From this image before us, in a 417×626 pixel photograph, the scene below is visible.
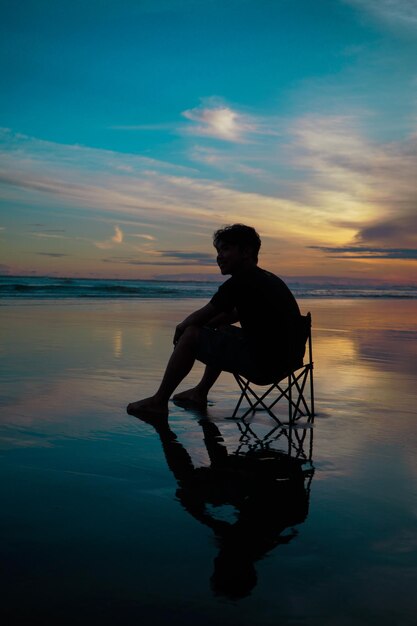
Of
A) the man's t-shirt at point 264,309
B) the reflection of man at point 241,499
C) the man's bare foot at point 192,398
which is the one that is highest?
the man's t-shirt at point 264,309

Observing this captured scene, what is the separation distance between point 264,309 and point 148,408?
4.26ft

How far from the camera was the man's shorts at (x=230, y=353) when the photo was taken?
203 inches

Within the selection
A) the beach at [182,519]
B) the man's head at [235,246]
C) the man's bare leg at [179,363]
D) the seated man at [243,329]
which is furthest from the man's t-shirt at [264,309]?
the beach at [182,519]

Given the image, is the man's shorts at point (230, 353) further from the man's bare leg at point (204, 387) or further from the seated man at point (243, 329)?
the man's bare leg at point (204, 387)

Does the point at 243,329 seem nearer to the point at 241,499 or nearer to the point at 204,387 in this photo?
the point at 204,387

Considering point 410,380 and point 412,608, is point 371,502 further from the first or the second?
point 410,380

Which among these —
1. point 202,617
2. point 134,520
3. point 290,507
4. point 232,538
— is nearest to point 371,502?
point 290,507

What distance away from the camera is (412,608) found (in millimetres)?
2172

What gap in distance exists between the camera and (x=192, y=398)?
595cm

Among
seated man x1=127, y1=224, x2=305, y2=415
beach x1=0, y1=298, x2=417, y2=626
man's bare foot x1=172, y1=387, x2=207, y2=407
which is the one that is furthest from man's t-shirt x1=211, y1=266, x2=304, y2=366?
man's bare foot x1=172, y1=387, x2=207, y2=407

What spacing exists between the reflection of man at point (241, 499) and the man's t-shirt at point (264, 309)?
0.92m

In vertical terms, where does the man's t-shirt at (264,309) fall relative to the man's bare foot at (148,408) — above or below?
above

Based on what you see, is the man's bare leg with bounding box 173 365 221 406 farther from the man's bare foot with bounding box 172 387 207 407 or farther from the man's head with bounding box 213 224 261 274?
the man's head with bounding box 213 224 261 274

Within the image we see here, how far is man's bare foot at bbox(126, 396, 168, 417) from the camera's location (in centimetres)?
526
